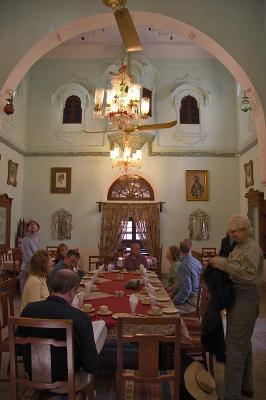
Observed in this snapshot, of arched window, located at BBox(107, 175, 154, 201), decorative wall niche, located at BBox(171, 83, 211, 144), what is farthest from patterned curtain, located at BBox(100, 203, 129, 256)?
decorative wall niche, located at BBox(171, 83, 211, 144)

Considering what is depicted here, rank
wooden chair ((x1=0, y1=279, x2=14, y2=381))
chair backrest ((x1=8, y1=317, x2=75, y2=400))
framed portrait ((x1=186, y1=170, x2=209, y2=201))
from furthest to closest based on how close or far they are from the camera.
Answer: framed portrait ((x1=186, y1=170, x2=209, y2=201))
wooden chair ((x1=0, y1=279, x2=14, y2=381))
chair backrest ((x1=8, y1=317, x2=75, y2=400))

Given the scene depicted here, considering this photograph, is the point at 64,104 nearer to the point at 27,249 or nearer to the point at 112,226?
the point at 112,226

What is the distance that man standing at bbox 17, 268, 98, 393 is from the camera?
2457 millimetres

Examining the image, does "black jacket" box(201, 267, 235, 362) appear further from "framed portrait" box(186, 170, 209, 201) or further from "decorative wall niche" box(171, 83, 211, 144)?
"decorative wall niche" box(171, 83, 211, 144)

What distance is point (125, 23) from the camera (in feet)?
16.1

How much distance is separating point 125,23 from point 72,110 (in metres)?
8.65

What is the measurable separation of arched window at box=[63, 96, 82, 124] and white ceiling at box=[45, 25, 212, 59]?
5.46ft

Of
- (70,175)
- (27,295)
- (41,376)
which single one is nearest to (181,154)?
(70,175)

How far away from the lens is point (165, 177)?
1273cm

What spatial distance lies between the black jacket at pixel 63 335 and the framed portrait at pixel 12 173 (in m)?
9.73

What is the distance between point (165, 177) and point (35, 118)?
17.6 ft

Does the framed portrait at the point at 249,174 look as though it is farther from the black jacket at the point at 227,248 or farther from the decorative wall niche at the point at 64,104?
the black jacket at the point at 227,248

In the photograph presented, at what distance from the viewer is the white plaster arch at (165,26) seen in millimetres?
7305

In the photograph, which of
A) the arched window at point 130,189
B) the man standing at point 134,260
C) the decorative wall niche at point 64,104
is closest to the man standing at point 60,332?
the man standing at point 134,260
